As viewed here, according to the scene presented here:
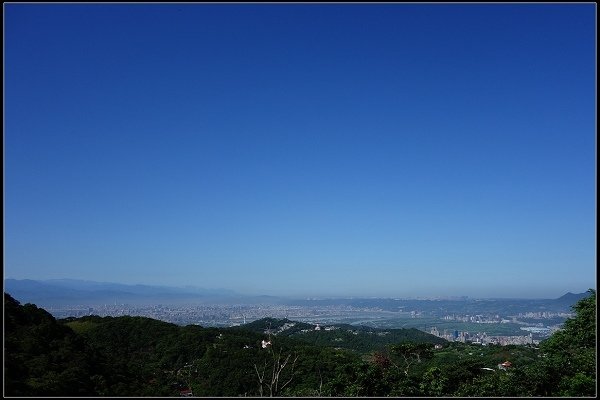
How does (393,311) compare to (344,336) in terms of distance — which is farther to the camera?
(393,311)

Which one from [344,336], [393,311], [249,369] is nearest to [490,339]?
[344,336]

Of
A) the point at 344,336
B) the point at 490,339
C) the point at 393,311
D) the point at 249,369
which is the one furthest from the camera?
the point at 393,311

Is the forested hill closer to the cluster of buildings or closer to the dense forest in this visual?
the cluster of buildings

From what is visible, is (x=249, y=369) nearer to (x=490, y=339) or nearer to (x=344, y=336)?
(x=344, y=336)

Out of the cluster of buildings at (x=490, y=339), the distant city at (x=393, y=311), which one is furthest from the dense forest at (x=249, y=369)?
the distant city at (x=393, y=311)

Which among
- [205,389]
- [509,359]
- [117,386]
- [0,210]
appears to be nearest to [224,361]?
[205,389]

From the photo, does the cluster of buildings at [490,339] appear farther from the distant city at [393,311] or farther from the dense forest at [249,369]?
the dense forest at [249,369]

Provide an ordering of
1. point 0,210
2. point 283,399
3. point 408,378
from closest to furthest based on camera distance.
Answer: point 283,399, point 0,210, point 408,378

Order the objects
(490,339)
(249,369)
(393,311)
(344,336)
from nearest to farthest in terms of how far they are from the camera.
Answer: (249,369)
(344,336)
(490,339)
(393,311)

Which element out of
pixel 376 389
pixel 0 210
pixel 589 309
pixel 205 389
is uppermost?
pixel 0 210

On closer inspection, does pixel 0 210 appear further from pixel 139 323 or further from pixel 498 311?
pixel 498 311

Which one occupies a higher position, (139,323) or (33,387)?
(33,387)
